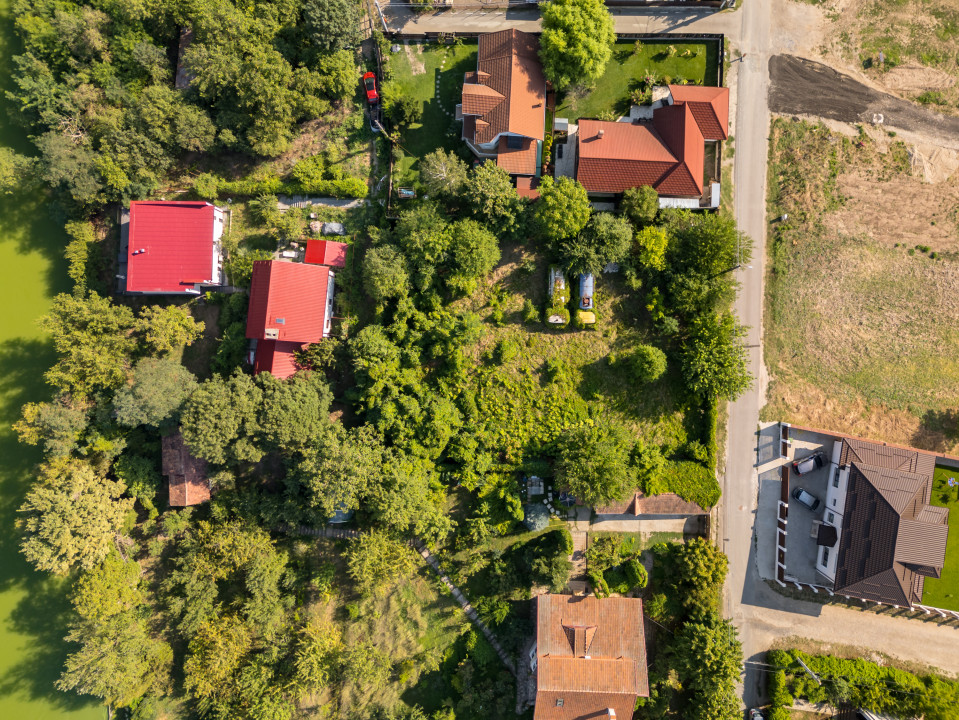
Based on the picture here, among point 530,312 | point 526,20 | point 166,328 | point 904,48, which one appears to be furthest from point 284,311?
point 904,48

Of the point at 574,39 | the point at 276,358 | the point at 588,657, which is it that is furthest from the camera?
the point at 276,358

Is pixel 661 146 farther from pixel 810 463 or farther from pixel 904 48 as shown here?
pixel 810 463

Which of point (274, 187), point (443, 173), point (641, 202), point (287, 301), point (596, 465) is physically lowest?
point (596, 465)

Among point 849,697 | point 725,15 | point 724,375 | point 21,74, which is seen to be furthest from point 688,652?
point 21,74

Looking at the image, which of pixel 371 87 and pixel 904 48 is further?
pixel 371 87

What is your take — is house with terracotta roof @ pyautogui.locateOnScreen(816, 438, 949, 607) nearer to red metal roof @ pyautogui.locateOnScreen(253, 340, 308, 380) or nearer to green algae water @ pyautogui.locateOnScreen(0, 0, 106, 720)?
red metal roof @ pyautogui.locateOnScreen(253, 340, 308, 380)

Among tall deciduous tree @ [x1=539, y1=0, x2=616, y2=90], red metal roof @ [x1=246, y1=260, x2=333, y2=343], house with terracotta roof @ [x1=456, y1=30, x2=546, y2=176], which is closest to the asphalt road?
house with terracotta roof @ [x1=456, y1=30, x2=546, y2=176]

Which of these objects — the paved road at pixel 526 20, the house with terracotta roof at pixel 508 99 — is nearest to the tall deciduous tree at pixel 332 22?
the paved road at pixel 526 20
